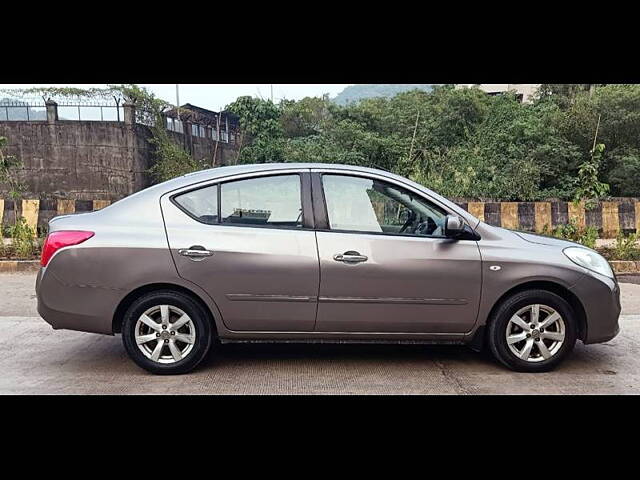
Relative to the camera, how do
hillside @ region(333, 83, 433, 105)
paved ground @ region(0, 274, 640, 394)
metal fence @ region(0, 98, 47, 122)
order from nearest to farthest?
1. paved ground @ region(0, 274, 640, 394)
2. hillside @ region(333, 83, 433, 105)
3. metal fence @ region(0, 98, 47, 122)

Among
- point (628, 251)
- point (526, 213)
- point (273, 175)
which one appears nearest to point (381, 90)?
point (526, 213)

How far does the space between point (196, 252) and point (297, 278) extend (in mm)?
793

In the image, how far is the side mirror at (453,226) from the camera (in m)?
3.98

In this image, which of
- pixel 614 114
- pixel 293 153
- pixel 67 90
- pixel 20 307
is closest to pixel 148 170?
pixel 67 90

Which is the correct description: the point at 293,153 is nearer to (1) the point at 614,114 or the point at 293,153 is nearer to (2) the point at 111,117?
(2) the point at 111,117

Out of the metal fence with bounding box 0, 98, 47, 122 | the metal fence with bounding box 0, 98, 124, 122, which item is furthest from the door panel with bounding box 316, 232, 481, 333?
the metal fence with bounding box 0, 98, 47, 122

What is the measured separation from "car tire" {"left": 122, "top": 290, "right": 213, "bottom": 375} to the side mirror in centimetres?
198

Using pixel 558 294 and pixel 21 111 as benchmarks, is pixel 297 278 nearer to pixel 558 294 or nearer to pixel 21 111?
pixel 558 294

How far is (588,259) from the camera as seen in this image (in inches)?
165

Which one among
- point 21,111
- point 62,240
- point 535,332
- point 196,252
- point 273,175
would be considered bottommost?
point 535,332

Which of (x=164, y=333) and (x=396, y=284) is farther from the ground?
(x=396, y=284)

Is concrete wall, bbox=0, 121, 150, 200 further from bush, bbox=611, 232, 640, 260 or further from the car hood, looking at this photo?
the car hood

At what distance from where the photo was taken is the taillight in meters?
3.94

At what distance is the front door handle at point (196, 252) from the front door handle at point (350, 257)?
0.97m
